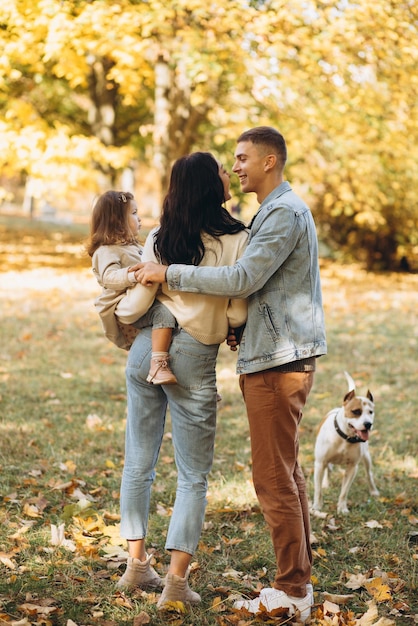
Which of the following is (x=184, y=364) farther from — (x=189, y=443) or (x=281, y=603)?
(x=281, y=603)

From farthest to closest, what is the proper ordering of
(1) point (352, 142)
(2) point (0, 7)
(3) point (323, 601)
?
(1) point (352, 142), (2) point (0, 7), (3) point (323, 601)

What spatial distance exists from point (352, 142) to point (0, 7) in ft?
28.3

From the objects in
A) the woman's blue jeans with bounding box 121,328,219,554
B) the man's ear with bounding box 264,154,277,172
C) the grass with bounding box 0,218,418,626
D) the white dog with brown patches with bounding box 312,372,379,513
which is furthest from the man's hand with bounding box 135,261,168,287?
the white dog with brown patches with bounding box 312,372,379,513

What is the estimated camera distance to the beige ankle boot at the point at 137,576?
11.6ft

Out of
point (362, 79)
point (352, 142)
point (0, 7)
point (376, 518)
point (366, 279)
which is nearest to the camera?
point (376, 518)

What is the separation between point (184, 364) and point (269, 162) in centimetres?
94

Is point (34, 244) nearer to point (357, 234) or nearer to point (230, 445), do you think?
point (357, 234)

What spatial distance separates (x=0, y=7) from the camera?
9680mm

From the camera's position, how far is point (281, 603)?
3.32 meters

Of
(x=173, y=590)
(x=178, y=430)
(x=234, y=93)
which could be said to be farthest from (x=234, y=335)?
(x=234, y=93)

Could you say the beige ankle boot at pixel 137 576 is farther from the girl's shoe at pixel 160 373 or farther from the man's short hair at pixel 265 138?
the man's short hair at pixel 265 138

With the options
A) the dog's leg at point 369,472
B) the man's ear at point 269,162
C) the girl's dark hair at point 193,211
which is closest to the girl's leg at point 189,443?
the girl's dark hair at point 193,211

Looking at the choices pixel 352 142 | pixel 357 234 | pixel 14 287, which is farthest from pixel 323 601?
pixel 357 234

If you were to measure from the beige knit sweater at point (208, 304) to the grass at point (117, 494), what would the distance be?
130 centimetres
